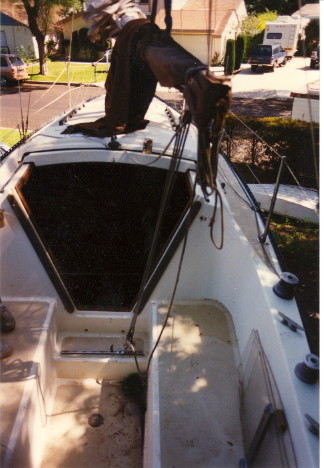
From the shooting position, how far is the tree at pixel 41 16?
1777 centimetres

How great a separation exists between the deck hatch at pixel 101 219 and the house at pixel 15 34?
73.5 feet

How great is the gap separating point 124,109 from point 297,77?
22.1 metres

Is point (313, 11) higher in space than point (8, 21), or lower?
lower

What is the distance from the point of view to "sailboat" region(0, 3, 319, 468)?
2.25m

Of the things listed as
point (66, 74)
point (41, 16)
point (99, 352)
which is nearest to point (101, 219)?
point (99, 352)

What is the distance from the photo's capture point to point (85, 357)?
3480 mm

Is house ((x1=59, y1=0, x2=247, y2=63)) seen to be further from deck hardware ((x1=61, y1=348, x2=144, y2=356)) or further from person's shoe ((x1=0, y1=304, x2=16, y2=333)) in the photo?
person's shoe ((x1=0, y1=304, x2=16, y2=333))

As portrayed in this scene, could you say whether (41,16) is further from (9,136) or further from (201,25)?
(9,136)

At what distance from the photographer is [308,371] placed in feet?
6.71

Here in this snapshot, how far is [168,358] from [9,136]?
880cm

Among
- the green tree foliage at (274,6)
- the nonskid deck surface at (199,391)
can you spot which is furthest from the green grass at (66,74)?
the green tree foliage at (274,6)

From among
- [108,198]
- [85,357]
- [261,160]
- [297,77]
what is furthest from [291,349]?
[297,77]

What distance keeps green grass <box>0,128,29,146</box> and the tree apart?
10.8 metres

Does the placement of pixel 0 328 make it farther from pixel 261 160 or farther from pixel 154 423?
pixel 261 160
